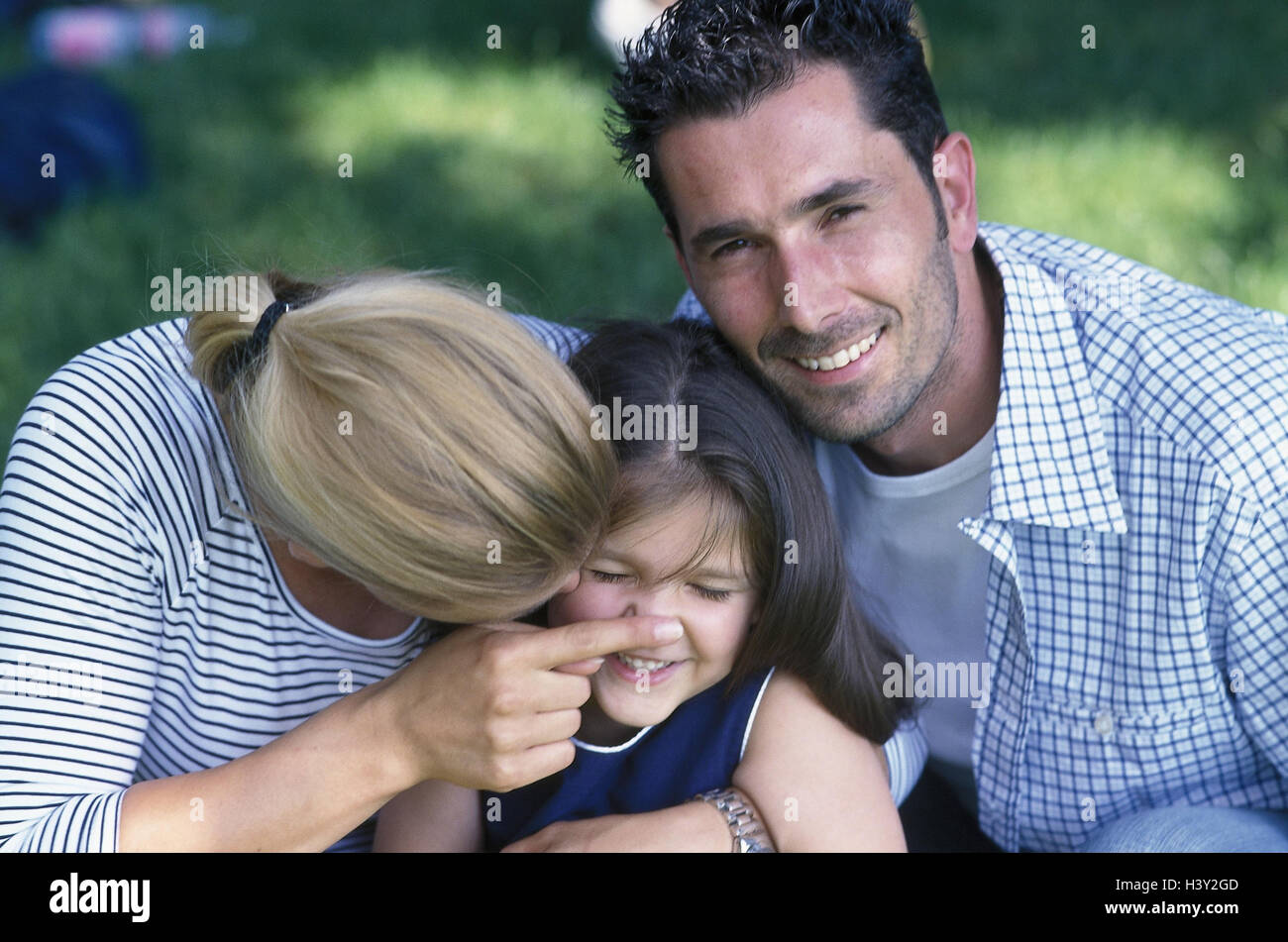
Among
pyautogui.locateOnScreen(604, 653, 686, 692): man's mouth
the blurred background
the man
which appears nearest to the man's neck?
the man

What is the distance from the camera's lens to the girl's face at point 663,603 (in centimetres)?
192

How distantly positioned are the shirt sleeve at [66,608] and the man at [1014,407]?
974mm

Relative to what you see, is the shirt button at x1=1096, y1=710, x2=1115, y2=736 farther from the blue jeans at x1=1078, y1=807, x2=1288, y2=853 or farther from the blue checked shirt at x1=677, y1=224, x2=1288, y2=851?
the blue jeans at x1=1078, y1=807, x2=1288, y2=853

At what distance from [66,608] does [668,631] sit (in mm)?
819

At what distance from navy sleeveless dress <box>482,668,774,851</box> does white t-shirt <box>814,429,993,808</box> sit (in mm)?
321

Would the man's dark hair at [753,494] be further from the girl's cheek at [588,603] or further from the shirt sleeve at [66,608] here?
the shirt sleeve at [66,608]

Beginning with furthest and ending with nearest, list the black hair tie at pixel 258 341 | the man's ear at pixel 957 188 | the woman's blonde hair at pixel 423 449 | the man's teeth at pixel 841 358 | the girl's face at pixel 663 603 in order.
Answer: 1. the man's ear at pixel 957 188
2. the man's teeth at pixel 841 358
3. the girl's face at pixel 663 603
4. the black hair tie at pixel 258 341
5. the woman's blonde hair at pixel 423 449

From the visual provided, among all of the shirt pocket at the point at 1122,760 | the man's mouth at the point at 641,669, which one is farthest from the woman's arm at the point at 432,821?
the shirt pocket at the point at 1122,760

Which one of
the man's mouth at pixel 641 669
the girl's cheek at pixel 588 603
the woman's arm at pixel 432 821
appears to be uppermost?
the girl's cheek at pixel 588 603

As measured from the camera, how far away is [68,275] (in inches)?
155

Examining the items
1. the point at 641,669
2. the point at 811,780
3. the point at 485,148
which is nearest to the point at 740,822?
the point at 811,780

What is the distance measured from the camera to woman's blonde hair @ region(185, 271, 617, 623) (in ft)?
5.37

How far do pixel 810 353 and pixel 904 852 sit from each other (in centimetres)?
79

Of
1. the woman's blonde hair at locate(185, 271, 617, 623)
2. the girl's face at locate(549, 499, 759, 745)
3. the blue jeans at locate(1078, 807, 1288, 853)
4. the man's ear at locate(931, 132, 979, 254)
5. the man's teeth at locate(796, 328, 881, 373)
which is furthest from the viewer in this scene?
the man's ear at locate(931, 132, 979, 254)
